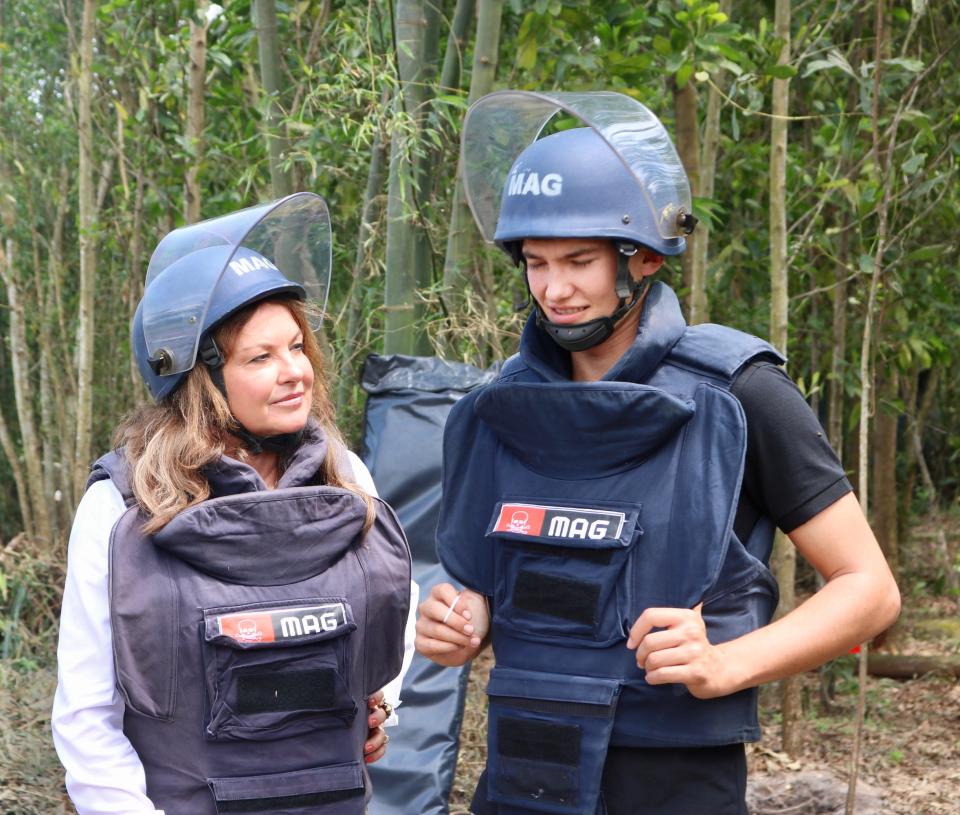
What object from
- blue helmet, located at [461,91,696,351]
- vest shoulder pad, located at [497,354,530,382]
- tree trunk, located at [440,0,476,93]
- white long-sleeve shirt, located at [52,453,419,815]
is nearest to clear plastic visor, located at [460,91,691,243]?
blue helmet, located at [461,91,696,351]

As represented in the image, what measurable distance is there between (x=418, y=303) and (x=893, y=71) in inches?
73.9

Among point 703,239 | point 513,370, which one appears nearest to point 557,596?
point 513,370

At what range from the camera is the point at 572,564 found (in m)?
1.74

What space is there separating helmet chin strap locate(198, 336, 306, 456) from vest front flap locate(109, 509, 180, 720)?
10.1 inches

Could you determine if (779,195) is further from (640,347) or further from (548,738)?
(548,738)

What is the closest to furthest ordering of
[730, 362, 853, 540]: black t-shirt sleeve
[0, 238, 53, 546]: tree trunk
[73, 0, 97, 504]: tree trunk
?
[730, 362, 853, 540]: black t-shirt sleeve < [73, 0, 97, 504]: tree trunk < [0, 238, 53, 546]: tree trunk

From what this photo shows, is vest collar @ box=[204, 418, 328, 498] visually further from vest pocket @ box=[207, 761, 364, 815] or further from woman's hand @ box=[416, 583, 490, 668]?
vest pocket @ box=[207, 761, 364, 815]

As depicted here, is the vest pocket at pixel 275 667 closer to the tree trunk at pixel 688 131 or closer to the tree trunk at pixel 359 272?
the tree trunk at pixel 359 272

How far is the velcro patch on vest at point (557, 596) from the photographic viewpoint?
1.72m

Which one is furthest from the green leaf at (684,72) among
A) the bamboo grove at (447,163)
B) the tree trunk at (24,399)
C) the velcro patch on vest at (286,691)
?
the tree trunk at (24,399)

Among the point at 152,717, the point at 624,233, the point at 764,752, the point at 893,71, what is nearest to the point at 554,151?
the point at 624,233

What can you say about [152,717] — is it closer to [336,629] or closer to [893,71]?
[336,629]

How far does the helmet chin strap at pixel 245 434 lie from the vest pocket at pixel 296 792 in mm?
541

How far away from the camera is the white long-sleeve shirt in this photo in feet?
6.08
